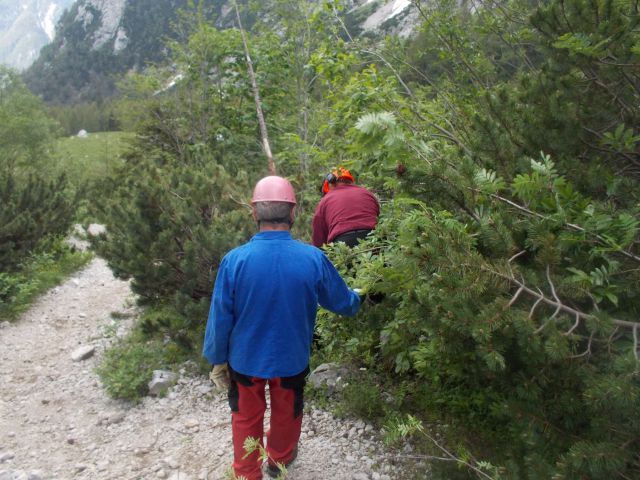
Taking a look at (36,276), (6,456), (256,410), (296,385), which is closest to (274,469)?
(256,410)

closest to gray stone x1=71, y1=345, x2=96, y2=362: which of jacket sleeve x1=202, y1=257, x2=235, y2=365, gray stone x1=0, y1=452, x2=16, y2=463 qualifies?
gray stone x1=0, y1=452, x2=16, y2=463

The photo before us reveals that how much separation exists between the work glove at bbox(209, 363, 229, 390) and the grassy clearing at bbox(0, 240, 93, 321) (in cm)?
730

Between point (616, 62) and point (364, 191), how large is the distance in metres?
2.93

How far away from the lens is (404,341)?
3.29 m

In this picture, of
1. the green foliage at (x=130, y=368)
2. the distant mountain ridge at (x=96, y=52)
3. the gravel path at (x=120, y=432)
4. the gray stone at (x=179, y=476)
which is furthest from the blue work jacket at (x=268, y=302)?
the distant mountain ridge at (x=96, y=52)

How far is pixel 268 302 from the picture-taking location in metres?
2.96

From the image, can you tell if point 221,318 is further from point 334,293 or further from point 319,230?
point 319,230

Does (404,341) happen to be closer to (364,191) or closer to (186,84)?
(364,191)

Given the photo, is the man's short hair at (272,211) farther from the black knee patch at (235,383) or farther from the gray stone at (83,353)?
the gray stone at (83,353)

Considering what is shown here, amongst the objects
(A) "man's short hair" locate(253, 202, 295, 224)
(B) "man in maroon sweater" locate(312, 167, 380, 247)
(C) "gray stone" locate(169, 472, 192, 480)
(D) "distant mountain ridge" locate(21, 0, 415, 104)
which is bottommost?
(C) "gray stone" locate(169, 472, 192, 480)

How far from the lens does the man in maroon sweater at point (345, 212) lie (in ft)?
16.4

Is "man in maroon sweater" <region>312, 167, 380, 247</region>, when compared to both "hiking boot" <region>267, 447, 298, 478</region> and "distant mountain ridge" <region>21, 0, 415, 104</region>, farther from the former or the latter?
"distant mountain ridge" <region>21, 0, 415, 104</region>

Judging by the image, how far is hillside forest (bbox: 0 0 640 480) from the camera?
1.86 meters

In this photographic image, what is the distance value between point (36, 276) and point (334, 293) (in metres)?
9.70
